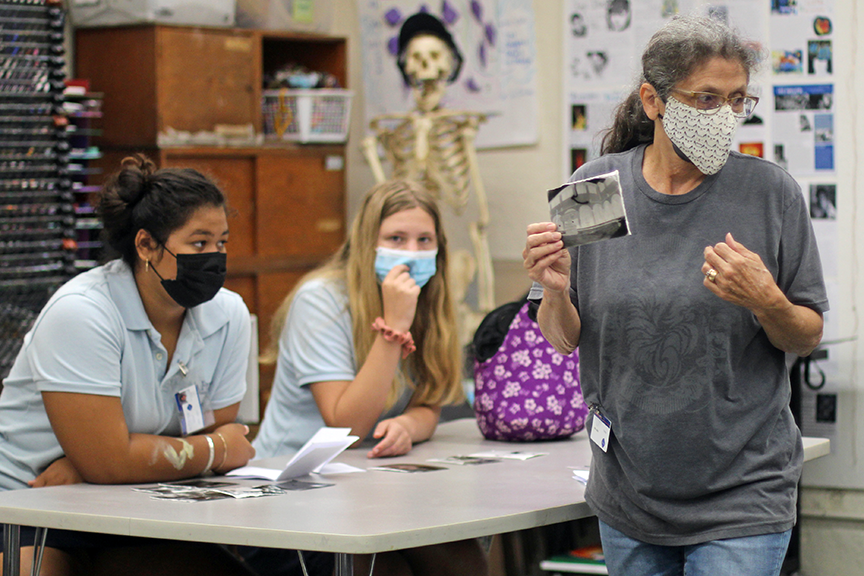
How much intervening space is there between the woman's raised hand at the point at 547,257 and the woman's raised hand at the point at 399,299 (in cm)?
88

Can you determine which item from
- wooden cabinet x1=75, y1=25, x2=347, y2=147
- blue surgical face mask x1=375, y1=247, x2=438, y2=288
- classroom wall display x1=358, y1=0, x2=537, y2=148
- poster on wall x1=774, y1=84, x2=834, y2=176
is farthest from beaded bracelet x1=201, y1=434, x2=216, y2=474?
classroom wall display x1=358, y1=0, x2=537, y2=148

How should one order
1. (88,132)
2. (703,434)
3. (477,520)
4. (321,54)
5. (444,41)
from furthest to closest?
(321,54)
(444,41)
(88,132)
(477,520)
(703,434)

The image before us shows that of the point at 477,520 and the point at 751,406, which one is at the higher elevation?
the point at 751,406

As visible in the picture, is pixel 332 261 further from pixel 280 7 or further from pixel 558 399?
pixel 280 7

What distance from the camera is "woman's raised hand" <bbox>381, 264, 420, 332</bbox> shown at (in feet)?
8.67

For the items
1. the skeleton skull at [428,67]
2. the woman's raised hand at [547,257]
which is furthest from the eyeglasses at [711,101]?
the skeleton skull at [428,67]

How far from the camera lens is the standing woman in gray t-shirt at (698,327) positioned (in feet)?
5.50

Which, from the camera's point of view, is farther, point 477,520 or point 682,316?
point 477,520

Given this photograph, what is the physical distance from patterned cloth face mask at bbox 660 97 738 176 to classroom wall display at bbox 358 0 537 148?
3.19 meters

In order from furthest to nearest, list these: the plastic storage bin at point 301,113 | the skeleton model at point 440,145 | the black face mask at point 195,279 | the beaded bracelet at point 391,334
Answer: the plastic storage bin at point 301,113 < the skeleton model at point 440,145 < the beaded bracelet at point 391,334 < the black face mask at point 195,279

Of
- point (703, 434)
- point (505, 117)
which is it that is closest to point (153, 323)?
point (703, 434)

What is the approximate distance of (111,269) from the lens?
2.34 m

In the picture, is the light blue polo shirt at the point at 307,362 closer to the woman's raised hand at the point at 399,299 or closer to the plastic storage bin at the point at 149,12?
the woman's raised hand at the point at 399,299

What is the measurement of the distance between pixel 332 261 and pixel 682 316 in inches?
53.9
